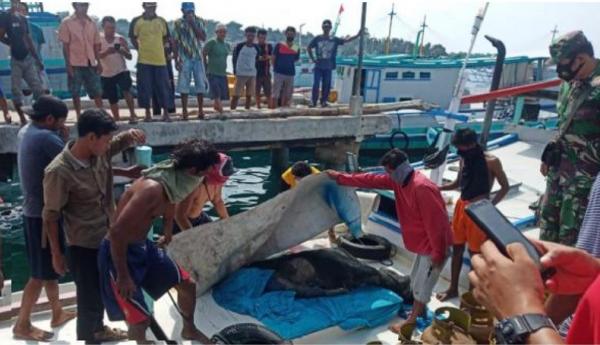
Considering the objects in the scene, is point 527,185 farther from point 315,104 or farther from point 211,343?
point 315,104

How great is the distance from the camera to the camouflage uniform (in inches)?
140

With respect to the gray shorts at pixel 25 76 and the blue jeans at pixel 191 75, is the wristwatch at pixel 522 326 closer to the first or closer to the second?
the blue jeans at pixel 191 75

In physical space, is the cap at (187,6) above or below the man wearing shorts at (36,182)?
above

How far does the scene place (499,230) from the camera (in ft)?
5.03

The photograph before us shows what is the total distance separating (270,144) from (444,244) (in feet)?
26.2

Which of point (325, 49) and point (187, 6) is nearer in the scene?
point (187, 6)

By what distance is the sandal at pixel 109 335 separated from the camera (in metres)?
3.90

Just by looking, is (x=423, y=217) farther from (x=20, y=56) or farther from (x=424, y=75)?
(x=424, y=75)

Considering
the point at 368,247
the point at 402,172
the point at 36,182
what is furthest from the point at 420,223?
the point at 36,182

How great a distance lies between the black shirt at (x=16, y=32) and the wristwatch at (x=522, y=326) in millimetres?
8923

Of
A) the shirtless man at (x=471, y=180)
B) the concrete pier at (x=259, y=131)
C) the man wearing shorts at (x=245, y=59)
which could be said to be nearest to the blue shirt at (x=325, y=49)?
the concrete pier at (x=259, y=131)

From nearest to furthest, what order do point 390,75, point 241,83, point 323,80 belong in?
1. point 241,83
2. point 323,80
3. point 390,75

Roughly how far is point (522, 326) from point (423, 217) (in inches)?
109

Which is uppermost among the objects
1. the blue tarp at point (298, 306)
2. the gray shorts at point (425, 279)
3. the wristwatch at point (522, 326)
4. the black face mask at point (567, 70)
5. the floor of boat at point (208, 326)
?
the black face mask at point (567, 70)
